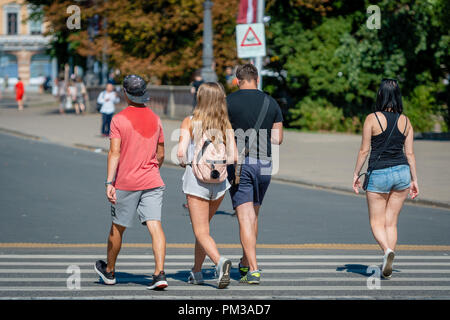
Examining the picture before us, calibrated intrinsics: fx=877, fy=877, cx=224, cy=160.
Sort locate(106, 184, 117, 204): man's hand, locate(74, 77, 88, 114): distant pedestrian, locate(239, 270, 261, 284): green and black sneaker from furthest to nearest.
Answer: locate(74, 77, 88, 114): distant pedestrian < locate(239, 270, 261, 284): green and black sneaker < locate(106, 184, 117, 204): man's hand

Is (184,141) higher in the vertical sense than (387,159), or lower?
higher

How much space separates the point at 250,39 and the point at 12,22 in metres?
71.1

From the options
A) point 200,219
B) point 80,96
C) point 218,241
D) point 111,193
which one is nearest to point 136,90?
point 111,193

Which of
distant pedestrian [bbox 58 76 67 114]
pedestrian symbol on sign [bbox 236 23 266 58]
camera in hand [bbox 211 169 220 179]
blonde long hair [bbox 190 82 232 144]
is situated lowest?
distant pedestrian [bbox 58 76 67 114]

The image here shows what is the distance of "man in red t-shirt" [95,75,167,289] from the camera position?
691 cm

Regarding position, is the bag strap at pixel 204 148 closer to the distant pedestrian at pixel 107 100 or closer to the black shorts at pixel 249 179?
the black shorts at pixel 249 179

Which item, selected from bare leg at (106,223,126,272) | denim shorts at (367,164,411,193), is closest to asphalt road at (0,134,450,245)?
denim shorts at (367,164,411,193)

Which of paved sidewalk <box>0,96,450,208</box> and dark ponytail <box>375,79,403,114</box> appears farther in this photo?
paved sidewalk <box>0,96,450,208</box>

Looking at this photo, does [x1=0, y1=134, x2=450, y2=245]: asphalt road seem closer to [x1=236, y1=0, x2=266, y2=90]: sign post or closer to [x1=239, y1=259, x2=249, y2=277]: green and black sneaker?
[x1=239, y1=259, x2=249, y2=277]: green and black sneaker

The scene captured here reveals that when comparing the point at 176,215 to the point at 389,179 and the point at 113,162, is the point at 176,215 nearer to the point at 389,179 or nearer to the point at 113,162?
the point at 389,179

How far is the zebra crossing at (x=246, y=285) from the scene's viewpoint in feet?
22.1

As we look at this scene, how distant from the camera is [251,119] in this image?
7.34 m
